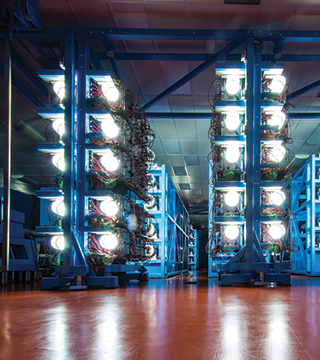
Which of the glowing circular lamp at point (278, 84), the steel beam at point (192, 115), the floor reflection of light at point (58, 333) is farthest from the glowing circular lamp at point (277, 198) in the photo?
the floor reflection of light at point (58, 333)

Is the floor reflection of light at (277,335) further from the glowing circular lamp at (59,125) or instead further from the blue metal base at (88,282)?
the glowing circular lamp at (59,125)

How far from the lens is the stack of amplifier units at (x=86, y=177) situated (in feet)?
16.4

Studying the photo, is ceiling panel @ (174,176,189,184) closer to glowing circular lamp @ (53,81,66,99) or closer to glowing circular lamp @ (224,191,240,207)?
glowing circular lamp @ (224,191,240,207)

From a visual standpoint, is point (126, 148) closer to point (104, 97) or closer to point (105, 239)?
point (104, 97)

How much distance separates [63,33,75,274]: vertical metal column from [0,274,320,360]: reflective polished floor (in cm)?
191

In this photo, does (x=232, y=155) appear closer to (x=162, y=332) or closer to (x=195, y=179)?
(x=162, y=332)

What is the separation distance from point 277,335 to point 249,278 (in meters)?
3.70

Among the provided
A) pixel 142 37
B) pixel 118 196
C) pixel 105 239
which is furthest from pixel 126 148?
pixel 142 37

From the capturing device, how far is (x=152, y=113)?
8680 millimetres

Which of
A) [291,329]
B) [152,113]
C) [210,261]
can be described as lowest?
[210,261]

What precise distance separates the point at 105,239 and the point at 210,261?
399 cm

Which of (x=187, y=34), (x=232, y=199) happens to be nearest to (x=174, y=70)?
(x=187, y=34)

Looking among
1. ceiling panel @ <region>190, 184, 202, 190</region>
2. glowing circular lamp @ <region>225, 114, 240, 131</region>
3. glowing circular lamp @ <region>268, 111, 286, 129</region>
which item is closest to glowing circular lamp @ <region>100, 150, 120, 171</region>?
glowing circular lamp @ <region>225, 114, 240, 131</region>

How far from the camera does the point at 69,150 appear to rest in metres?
5.14
